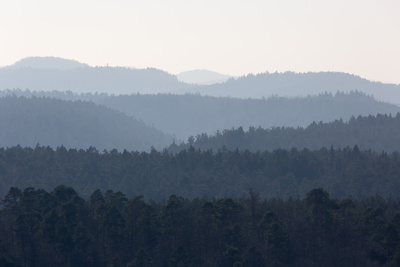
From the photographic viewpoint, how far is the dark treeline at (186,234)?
87438 mm

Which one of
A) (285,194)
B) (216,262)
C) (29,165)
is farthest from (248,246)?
Result: (29,165)

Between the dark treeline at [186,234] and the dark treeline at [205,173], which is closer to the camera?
the dark treeline at [186,234]

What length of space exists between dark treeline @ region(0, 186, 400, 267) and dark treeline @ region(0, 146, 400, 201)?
60949 millimetres

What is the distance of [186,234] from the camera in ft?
308

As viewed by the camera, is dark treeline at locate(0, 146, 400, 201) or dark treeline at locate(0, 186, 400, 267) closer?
dark treeline at locate(0, 186, 400, 267)

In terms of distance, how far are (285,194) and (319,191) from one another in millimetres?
75171

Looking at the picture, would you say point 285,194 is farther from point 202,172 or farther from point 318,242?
point 318,242

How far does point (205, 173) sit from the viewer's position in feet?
576

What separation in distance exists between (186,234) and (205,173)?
3224 inches

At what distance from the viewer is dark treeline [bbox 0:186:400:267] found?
87.4 metres

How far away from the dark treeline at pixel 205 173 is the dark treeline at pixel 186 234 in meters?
60.9

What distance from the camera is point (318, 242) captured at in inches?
3688

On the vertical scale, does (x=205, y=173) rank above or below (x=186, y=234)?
above

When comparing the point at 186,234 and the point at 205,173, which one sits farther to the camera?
the point at 205,173
